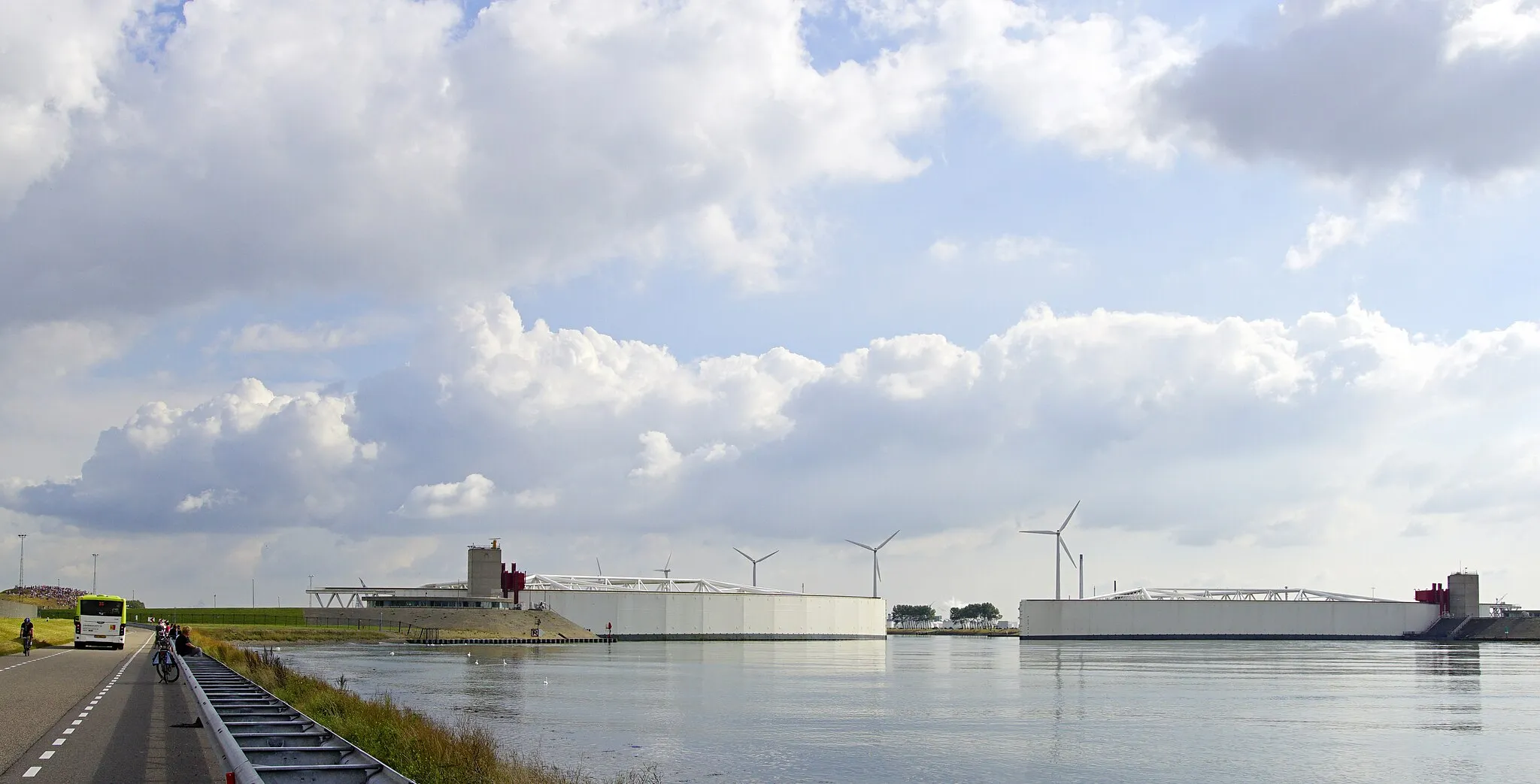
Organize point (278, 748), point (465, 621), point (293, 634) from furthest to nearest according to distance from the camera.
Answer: point (465, 621)
point (293, 634)
point (278, 748)

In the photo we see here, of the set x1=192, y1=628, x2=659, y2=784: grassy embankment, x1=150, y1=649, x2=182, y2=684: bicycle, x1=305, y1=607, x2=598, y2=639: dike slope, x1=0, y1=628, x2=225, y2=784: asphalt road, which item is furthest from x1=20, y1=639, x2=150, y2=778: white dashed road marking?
x1=305, y1=607, x2=598, y2=639: dike slope

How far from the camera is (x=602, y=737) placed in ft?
160

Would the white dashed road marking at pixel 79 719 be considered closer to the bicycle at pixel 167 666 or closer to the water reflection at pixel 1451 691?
the bicycle at pixel 167 666

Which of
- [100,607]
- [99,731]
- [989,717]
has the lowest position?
[989,717]

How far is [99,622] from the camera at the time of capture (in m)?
92.2

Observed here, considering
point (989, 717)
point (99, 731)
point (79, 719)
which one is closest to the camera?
point (99, 731)

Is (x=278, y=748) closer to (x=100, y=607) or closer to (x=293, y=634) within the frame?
(x=100, y=607)

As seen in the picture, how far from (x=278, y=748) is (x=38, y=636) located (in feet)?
315

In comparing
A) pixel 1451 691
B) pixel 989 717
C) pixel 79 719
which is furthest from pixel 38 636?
pixel 1451 691

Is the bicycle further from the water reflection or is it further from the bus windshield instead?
the water reflection

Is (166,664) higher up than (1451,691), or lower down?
higher up

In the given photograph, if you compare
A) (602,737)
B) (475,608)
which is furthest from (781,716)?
(475,608)

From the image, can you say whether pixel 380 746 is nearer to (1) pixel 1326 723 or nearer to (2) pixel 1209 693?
(1) pixel 1326 723

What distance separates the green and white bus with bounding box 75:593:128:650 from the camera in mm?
91688
